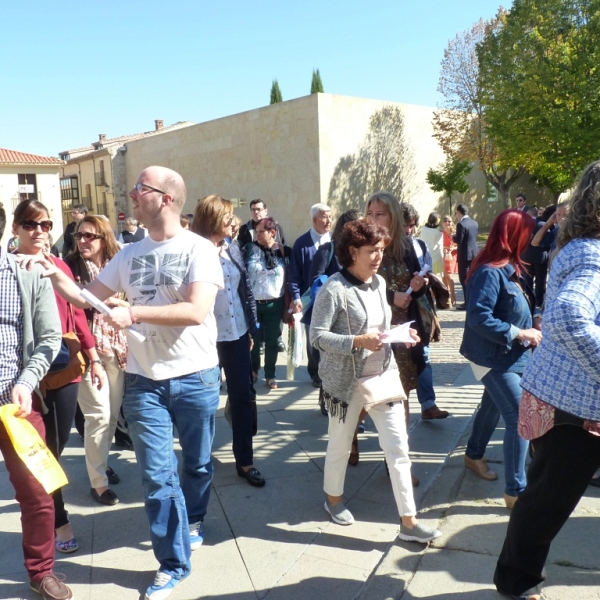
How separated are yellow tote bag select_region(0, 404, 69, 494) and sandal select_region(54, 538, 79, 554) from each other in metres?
0.88

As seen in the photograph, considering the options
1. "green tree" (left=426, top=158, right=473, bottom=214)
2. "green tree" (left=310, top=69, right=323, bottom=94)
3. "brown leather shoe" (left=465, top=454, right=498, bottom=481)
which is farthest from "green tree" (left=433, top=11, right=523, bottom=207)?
"brown leather shoe" (left=465, top=454, right=498, bottom=481)

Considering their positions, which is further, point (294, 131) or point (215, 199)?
point (294, 131)

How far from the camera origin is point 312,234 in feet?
20.5

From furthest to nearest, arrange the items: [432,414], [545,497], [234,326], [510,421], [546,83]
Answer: [546,83] < [432,414] < [234,326] < [510,421] < [545,497]

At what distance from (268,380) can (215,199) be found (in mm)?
3005

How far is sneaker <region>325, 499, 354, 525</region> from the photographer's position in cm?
360

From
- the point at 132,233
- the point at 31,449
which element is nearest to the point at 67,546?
the point at 31,449

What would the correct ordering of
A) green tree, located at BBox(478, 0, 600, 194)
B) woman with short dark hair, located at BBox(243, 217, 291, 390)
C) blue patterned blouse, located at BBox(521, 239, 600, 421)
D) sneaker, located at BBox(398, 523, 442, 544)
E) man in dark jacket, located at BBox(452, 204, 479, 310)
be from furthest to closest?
1. green tree, located at BBox(478, 0, 600, 194)
2. man in dark jacket, located at BBox(452, 204, 479, 310)
3. woman with short dark hair, located at BBox(243, 217, 291, 390)
4. sneaker, located at BBox(398, 523, 442, 544)
5. blue patterned blouse, located at BBox(521, 239, 600, 421)

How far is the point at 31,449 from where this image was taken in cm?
266

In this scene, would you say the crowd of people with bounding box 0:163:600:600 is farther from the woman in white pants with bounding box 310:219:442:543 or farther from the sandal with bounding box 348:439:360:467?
the sandal with bounding box 348:439:360:467

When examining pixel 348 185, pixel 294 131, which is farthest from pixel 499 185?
pixel 294 131

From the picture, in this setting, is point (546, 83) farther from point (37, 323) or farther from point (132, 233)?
point (37, 323)

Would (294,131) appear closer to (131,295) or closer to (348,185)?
(348,185)

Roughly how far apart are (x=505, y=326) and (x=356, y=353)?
86 cm
